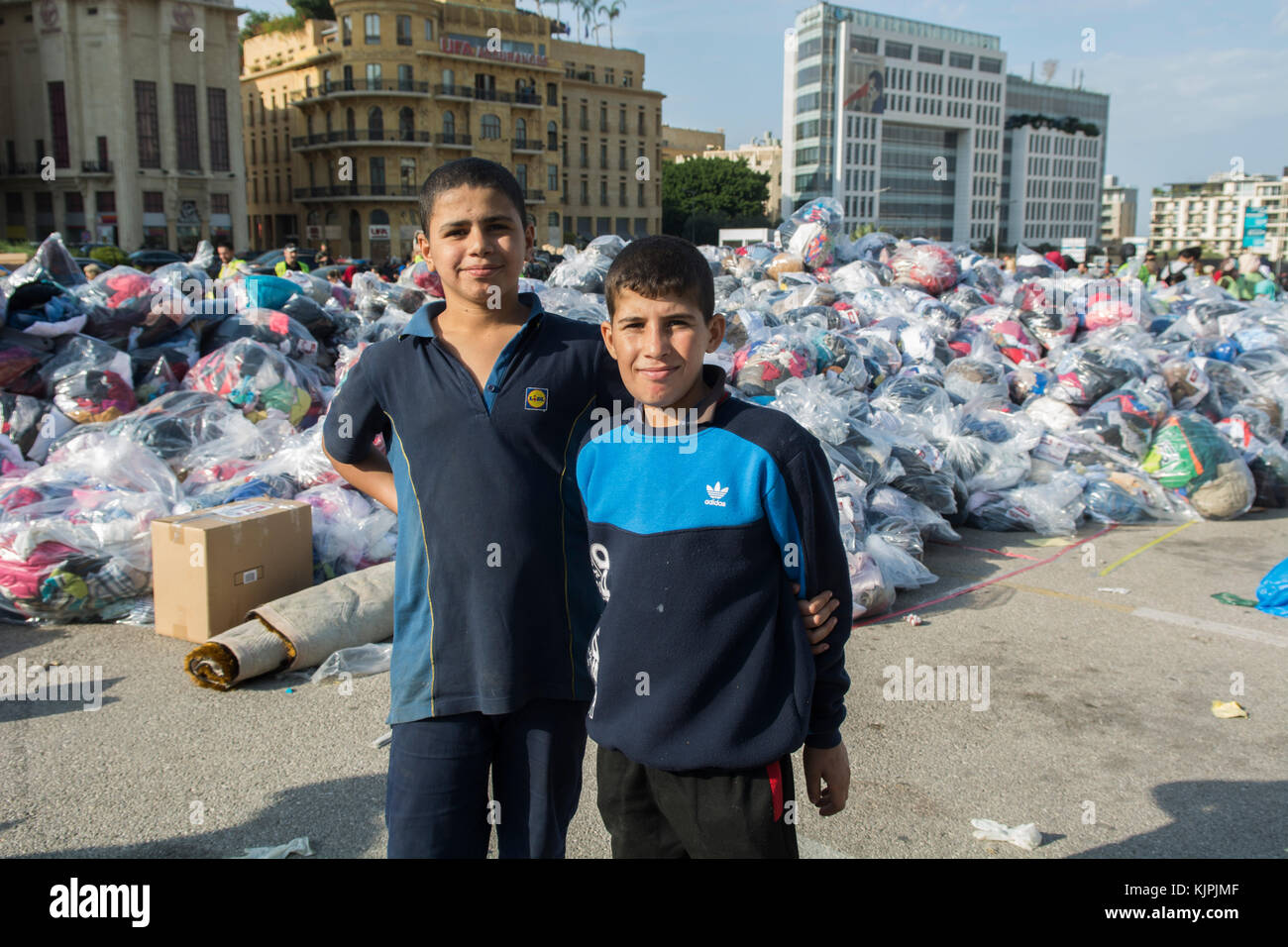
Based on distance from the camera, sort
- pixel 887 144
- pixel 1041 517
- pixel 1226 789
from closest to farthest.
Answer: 1. pixel 1226 789
2. pixel 1041 517
3. pixel 887 144

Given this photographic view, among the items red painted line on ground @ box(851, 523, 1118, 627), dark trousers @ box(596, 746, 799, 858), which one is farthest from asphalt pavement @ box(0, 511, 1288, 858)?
dark trousers @ box(596, 746, 799, 858)

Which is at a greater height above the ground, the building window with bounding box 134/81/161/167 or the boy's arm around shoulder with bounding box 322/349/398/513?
the building window with bounding box 134/81/161/167

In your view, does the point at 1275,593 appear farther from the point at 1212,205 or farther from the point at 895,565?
the point at 1212,205

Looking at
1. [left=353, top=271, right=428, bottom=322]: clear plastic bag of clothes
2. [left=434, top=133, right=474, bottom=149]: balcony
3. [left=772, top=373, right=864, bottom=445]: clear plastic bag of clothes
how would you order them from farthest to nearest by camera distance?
[left=434, top=133, right=474, bottom=149]: balcony < [left=353, top=271, right=428, bottom=322]: clear plastic bag of clothes < [left=772, top=373, right=864, bottom=445]: clear plastic bag of clothes

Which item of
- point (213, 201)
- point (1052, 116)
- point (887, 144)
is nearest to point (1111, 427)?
point (213, 201)

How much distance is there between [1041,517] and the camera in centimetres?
598

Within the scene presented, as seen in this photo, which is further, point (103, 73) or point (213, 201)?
point (213, 201)

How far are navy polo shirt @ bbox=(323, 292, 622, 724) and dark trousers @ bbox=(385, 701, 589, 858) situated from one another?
0.17 ft

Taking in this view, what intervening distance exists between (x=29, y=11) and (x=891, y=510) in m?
51.0

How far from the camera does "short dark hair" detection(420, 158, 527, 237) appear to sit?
1850mm

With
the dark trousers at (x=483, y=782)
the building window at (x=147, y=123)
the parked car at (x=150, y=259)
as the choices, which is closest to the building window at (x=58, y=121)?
the building window at (x=147, y=123)

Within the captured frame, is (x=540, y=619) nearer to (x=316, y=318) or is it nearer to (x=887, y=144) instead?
(x=316, y=318)

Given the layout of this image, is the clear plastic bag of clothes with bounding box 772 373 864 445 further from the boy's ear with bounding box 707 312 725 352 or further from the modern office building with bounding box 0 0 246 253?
the modern office building with bounding box 0 0 246 253

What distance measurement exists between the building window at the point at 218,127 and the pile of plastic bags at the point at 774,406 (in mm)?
39437
